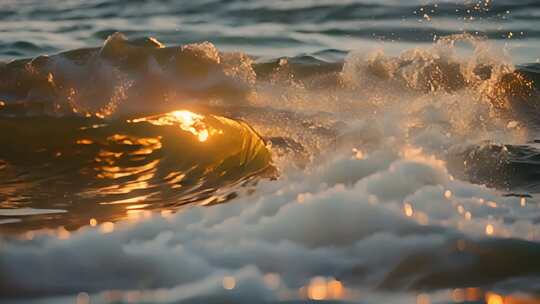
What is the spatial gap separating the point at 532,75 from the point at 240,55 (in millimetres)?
2034

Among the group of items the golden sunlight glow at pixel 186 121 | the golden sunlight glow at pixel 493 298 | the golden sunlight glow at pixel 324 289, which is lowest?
the golden sunlight glow at pixel 493 298

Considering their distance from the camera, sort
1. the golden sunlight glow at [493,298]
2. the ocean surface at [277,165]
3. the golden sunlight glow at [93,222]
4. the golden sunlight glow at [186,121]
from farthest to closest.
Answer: the golden sunlight glow at [186,121], the golden sunlight glow at [93,222], the ocean surface at [277,165], the golden sunlight glow at [493,298]

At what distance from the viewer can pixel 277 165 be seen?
4.33 metres

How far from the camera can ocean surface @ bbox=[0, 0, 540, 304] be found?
2.80 metres

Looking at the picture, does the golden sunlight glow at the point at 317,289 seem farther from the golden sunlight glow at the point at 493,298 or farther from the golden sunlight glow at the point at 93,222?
the golden sunlight glow at the point at 93,222

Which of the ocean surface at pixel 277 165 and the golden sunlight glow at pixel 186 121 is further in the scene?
the golden sunlight glow at pixel 186 121

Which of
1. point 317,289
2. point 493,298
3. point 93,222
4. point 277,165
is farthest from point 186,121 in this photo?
point 493,298

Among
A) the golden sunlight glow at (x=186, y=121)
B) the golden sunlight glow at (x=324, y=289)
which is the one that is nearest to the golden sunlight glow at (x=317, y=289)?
the golden sunlight glow at (x=324, y=289)

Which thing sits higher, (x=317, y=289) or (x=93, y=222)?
(x=93, y=222)

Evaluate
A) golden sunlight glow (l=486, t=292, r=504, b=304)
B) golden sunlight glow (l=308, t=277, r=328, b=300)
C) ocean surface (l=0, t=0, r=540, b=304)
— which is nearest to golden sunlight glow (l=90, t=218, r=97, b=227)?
ocean surface (l=0, t=0, r=540, b=304)

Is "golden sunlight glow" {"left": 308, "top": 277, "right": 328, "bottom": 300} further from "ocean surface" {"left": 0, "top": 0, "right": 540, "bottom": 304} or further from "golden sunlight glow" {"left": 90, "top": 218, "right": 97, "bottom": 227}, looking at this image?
"golden sunlight glow" {"left": 90, "top": 218, "right": 97, "bottom": 227}

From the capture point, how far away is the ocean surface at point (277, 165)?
9.19 feet

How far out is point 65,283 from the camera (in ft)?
9.11

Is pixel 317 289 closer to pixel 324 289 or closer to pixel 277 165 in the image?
pixel 324 289
